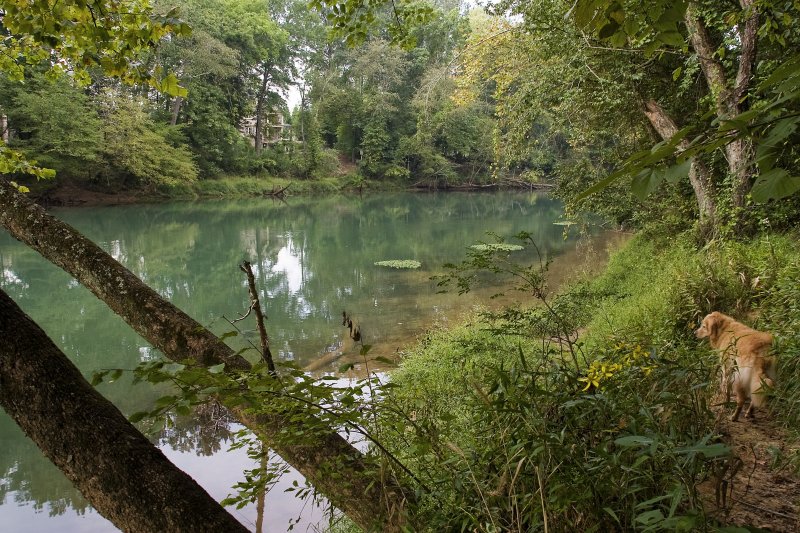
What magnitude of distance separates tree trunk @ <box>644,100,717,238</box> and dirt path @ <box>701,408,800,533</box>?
17.2ft

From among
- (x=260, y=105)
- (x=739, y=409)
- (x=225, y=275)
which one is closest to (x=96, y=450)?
(x=739, y=409)

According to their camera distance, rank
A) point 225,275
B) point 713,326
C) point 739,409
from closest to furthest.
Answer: point 739,409 < point 713,326 < point 225,275

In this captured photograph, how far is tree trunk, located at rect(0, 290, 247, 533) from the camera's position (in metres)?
1.10

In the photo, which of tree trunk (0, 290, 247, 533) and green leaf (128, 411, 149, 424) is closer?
tree trunk (0, 290, 247, 533)

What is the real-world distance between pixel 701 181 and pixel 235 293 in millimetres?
10444

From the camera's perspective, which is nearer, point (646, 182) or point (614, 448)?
point (646, 182)

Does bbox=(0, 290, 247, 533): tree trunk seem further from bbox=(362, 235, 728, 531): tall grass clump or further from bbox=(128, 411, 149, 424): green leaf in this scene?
bbox=(362, 235, 728, 531): tall grass clump

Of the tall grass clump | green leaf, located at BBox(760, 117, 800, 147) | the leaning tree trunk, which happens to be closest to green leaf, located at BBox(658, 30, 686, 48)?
green leaf, located at BBox(760, 117, 800, 147)

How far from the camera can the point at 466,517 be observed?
198 centimetres

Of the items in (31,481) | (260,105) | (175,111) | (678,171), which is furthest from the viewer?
(260,105)

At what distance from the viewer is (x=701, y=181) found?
830 centimetres

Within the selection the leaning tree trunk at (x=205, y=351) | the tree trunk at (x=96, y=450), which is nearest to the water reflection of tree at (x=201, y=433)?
the leaning tree trunk at (x=205, y=351)

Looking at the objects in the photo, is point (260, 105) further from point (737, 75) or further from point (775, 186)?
point (775, 186)

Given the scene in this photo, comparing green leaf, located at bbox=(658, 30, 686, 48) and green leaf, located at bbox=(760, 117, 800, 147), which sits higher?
green leaf, located at bbox=(658, 30, 686, 48)
